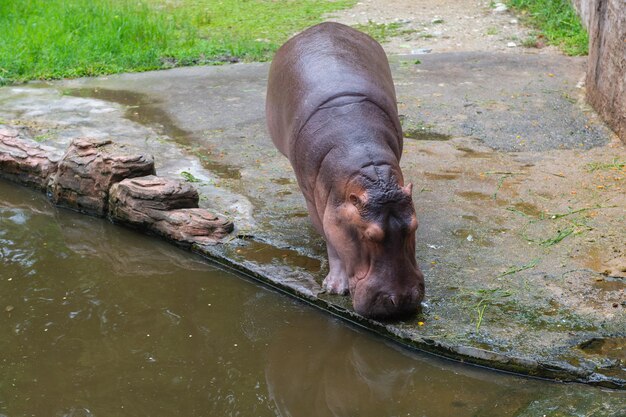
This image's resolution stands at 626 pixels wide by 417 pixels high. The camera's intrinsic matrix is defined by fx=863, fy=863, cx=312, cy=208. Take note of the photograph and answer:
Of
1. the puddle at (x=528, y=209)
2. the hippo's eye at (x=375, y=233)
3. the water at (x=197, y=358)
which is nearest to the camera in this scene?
the water at (x=197, y=358)

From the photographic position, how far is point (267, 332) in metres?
3.98

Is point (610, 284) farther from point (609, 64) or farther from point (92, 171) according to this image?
point (92, 171)

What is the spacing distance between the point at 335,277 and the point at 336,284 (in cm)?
4

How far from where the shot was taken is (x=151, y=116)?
711cm

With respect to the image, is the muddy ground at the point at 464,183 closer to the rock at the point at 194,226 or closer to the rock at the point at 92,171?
the rock at the point at 194,226

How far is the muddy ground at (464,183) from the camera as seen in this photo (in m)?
3.78

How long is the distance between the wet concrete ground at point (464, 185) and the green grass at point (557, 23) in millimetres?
545

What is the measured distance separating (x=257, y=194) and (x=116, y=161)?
2.92 ft

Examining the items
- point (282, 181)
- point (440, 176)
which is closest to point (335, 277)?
point (282, 181)

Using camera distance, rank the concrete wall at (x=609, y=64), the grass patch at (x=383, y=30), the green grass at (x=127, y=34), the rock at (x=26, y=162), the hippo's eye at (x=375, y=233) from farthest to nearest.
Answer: the grass patch at (x=383, y=30)
the green grass at (x=127, y=34)
the concrete wall at (x=609, y=64)
the rock at (x=26, y=162)
the hippo's eye at (x=375, y=233)

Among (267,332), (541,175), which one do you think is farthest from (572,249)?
(267,332)

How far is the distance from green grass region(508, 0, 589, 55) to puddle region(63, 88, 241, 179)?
4145mm

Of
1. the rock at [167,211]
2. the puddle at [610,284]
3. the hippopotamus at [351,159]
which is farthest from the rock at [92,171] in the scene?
the puddle at [610,284]

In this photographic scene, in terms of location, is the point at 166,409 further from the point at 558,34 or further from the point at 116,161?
the point at 558,34
